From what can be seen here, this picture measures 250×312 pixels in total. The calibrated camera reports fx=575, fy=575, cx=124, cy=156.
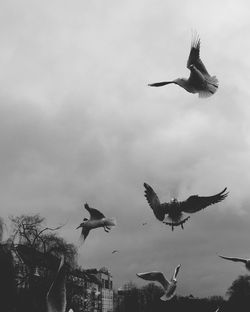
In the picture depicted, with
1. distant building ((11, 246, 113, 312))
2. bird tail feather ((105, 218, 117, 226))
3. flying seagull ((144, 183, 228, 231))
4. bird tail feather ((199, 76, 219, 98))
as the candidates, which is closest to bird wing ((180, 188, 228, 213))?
flying seagull ((144, 183, 228, 231))

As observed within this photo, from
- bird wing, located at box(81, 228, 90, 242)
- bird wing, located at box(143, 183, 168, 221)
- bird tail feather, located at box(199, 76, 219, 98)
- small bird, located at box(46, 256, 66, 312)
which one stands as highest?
bird tail feather, located at box(199, 76, 219, 98)

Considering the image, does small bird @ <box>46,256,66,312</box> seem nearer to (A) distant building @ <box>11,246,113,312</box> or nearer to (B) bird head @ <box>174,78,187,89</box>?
(A) distant building @ <box>11,246,113,312</box>

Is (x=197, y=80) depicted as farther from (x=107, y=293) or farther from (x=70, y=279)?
(x=107, y=293)

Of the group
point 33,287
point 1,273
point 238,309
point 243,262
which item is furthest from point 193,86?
point 238,309

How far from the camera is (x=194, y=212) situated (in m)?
14.5

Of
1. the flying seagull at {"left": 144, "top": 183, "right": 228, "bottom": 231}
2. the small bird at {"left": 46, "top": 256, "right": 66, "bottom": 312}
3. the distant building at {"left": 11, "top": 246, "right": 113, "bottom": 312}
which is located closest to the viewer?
the small bird at {"left": 46, "top": 256, "right": 66, "bottom": 312}

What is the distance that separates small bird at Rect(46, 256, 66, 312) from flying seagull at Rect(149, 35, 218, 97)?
495cm

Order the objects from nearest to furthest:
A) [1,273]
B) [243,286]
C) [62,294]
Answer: [62,294]
[1,273]
[243,286]

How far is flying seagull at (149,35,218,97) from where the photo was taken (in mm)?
Result: 13502

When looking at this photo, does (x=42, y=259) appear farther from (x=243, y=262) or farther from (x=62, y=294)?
(x=62, y=294)

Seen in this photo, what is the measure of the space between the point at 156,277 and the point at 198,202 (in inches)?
186

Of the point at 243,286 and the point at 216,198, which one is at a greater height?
the point at 243,286

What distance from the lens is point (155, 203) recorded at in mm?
15109

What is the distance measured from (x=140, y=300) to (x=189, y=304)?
175 feet
